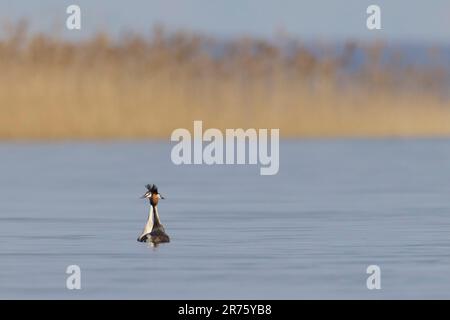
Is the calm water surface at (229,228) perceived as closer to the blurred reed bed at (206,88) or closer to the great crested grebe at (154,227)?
the great crested grebe at (154,227)

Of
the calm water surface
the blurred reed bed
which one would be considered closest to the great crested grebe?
the calm water surface

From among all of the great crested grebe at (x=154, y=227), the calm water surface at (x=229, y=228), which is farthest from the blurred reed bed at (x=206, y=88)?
the great crested grebe at (x=154, y=227)

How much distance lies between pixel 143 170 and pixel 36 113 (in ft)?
14.8

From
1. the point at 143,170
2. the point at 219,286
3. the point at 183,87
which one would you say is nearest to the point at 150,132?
the point at 183,87

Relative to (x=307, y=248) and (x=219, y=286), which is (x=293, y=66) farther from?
(x=219, y=286)

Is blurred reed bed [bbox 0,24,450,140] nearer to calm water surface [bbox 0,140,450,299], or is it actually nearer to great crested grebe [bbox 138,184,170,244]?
calm water surface [bbox 0,140,450,299]

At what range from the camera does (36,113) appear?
22.2m

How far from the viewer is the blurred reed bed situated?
878 inches

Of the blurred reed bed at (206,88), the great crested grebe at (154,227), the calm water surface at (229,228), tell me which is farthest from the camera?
the blurred reed bed at (206,88)

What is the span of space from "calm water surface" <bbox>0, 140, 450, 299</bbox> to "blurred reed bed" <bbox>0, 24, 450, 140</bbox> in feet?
7.22

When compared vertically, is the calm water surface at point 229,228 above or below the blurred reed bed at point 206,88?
below

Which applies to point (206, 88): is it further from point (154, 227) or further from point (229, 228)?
point (154, 227)

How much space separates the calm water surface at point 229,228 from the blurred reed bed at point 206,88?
7.22ft

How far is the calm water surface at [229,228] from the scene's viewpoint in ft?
25.9
